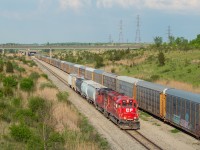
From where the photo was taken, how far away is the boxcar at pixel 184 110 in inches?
930

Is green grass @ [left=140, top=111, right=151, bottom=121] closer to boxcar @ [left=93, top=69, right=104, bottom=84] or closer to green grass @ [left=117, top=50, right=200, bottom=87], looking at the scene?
green grass @ [left=117, top=50, right=200, bottom=87]

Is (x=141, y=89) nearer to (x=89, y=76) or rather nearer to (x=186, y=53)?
(x=89, y=76)

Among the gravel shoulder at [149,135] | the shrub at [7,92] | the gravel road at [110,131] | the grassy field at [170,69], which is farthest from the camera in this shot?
the grassy field at [170,69]

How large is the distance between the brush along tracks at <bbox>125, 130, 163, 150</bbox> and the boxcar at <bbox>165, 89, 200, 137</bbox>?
9.49 feet

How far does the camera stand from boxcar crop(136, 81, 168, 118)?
2978cm

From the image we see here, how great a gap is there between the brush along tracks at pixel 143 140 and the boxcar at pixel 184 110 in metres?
2.89

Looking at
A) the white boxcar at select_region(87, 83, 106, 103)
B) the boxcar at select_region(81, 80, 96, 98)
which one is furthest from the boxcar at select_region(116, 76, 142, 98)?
the boxcar at select_region(81, 80, 96, 98)

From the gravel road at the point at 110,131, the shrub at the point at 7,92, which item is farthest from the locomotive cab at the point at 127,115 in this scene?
the shrub at the point at 7,92

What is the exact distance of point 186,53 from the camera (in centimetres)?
8194

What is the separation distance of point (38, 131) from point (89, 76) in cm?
3937

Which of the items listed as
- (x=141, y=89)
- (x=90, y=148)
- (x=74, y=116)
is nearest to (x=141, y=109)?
(x=141, y=89)

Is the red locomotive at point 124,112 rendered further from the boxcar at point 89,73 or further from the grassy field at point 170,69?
the boxcar at point 89,73

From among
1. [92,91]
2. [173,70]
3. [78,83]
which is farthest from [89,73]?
[92,91]

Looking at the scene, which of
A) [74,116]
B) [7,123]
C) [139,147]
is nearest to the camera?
[139,147]
